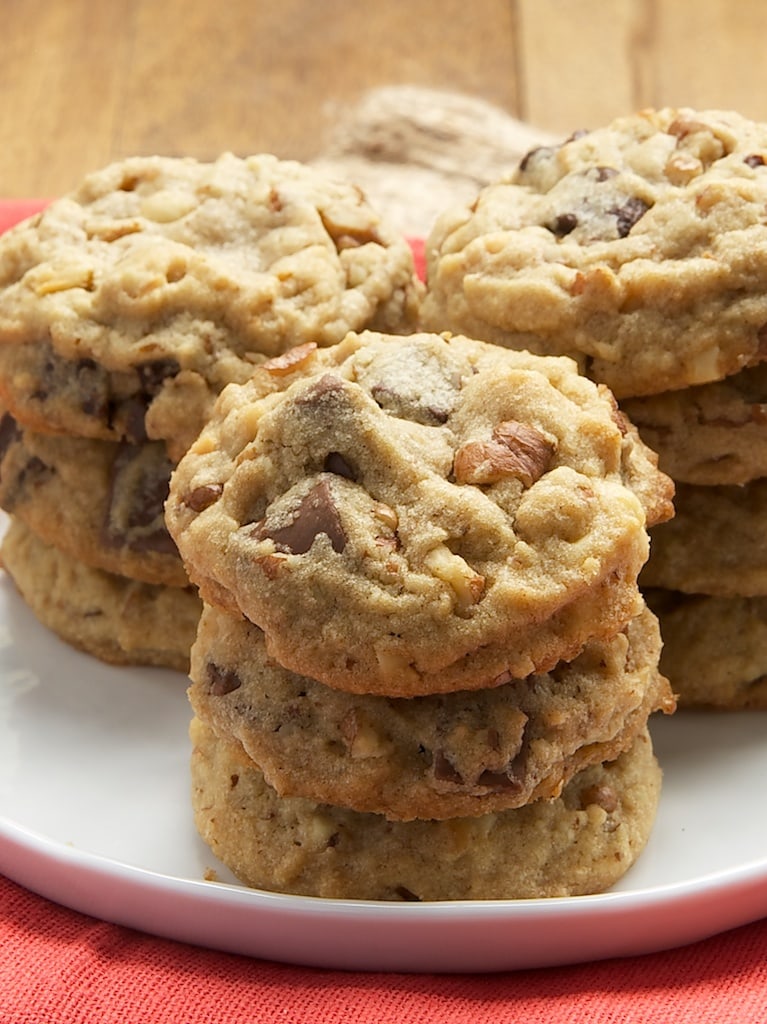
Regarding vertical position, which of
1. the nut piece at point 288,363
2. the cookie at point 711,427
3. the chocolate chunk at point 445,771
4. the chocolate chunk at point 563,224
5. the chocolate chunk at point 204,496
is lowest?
the chocolate chunk at point 445,771

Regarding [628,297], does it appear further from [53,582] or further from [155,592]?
[53,582]

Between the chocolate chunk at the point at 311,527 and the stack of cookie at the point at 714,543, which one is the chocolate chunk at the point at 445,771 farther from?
the stack of cookie at the point at 714,543

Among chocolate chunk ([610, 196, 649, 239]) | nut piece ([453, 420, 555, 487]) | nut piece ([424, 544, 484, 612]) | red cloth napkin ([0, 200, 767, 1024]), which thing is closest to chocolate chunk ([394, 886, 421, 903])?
red cloth napkin ([0, 200, 767, 1024])

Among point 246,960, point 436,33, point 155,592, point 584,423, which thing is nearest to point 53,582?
point 155,592

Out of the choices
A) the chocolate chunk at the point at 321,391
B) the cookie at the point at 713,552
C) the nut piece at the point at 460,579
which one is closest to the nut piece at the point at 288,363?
the chocolate chunk at the point at 321,391

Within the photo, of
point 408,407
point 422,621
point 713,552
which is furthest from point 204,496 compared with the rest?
point 713,552

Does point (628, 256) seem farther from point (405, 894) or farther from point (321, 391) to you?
point (405, 894)
